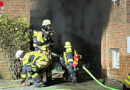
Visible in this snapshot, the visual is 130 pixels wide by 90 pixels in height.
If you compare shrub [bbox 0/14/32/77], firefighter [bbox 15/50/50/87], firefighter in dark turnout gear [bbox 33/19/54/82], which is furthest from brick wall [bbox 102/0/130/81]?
shrub [bbox 0/14/32/77]

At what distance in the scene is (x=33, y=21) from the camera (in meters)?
9.06

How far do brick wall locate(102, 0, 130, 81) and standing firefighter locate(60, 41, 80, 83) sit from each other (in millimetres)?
1456

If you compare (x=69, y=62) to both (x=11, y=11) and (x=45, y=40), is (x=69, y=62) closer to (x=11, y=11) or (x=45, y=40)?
(x=45, y=40)

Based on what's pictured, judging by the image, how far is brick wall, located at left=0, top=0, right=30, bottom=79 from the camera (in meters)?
7.94

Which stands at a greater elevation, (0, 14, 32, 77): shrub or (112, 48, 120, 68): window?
(0, 14, 32, 77): shrub

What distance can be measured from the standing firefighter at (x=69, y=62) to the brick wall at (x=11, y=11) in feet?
5.80

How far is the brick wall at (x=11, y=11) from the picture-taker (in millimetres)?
7941

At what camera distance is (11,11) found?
26.3 ft

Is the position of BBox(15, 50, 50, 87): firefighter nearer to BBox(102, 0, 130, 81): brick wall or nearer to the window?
BBox(102, 0, 130, 81): brick wall

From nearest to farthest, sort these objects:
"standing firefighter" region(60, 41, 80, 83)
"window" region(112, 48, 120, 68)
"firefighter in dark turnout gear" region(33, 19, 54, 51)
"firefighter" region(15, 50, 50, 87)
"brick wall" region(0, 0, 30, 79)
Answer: "firefighter" region(15, 50, 50, 87), "firefighter in dark turnout gear" region(33, 19, 54, 51), "standing firefighter" region(60, 41, 80, 83), "brick wall" region(0, 0, 30, 79), "window" region(112, 48, 120, 68)

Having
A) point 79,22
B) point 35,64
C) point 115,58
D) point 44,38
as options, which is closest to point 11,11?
point 44,38

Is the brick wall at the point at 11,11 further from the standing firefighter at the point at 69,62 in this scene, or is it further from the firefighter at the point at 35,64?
the standing firefighter at the point at 69,62

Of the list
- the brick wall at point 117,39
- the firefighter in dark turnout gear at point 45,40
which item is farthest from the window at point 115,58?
the firefighter in dark turnout gear at point 45,40

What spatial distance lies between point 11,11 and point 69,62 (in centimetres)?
256
